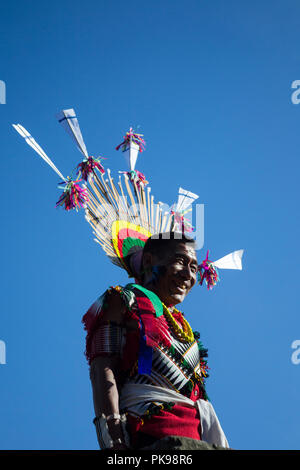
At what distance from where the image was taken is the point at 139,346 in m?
3.92

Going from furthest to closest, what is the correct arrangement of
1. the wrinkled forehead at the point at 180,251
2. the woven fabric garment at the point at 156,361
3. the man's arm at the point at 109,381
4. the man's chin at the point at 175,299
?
1. the wrinkled forehead at the point at 180,251
2. the man's chin at the point at 175,299
3. the woven fabric garment at the point at 156,361
4. the man's arm at the point at 109,381

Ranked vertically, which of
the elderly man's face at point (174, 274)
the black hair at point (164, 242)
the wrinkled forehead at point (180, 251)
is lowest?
the elderly man's face at point (174, 274)

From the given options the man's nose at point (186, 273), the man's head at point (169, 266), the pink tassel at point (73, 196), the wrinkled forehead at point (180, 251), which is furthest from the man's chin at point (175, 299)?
the pink tassel at point (73, 196)

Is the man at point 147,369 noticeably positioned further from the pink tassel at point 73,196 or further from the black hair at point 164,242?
the pink tassel at point 73,196

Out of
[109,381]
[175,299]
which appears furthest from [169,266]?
[109,381]

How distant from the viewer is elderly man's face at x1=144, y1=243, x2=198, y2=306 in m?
4.40

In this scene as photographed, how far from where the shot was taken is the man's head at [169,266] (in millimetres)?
4406

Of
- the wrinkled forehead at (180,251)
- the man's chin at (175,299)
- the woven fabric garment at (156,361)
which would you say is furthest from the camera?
the wrinkled forehead at (180,251)

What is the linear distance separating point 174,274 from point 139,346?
2.30 ft

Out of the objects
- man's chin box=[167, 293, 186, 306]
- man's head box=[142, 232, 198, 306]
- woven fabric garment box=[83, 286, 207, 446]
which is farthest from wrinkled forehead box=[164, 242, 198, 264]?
woven fabric garment box=[83, 286, 207, 446]

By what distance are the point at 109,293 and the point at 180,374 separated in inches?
28.1

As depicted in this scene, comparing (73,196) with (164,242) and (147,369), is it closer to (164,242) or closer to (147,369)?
(164,242)
